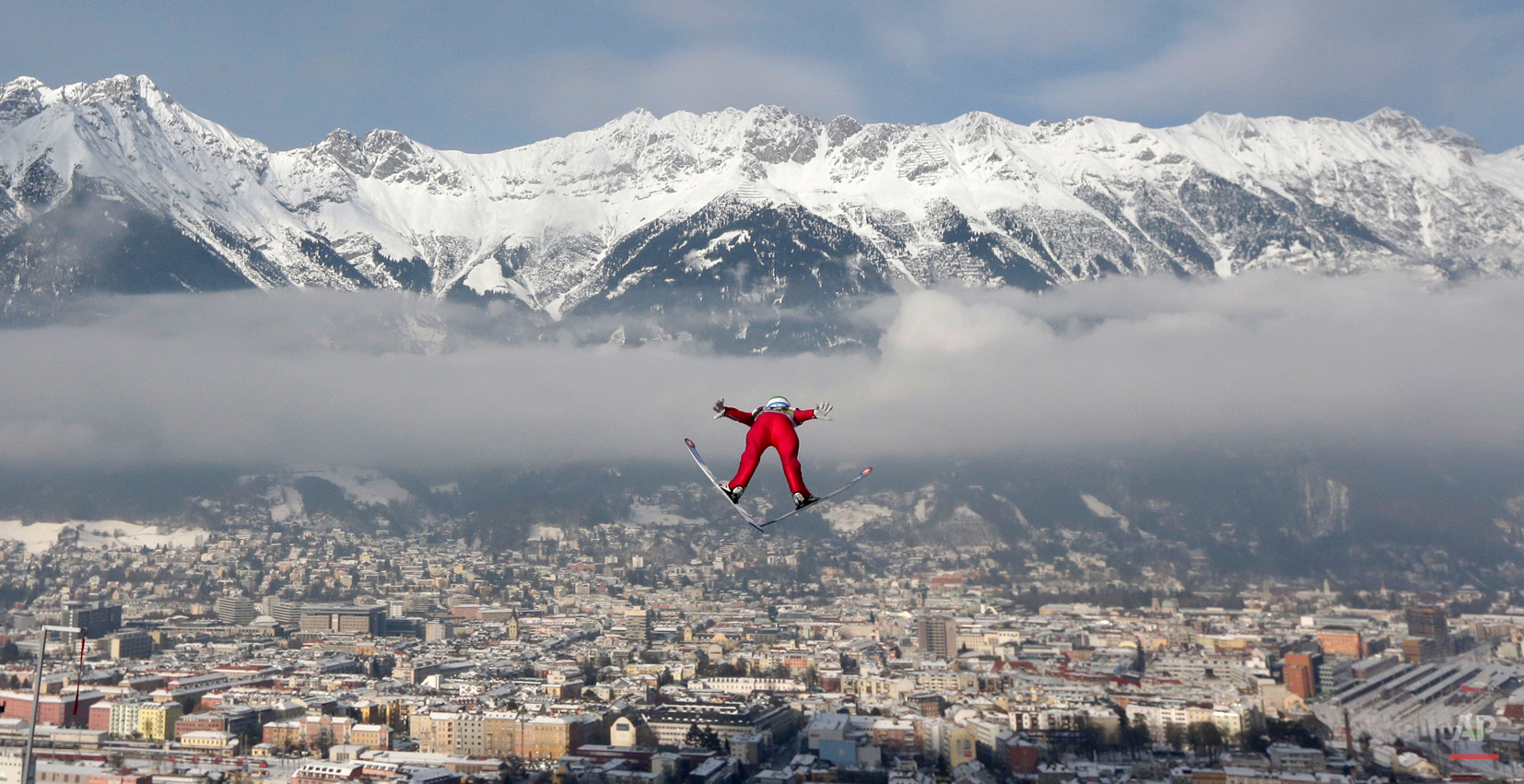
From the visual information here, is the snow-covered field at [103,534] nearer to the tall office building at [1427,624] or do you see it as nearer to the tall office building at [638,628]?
the tall office building at [638,628]

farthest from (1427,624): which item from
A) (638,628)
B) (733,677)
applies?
(638,628)

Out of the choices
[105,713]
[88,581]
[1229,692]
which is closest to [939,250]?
[88,581]

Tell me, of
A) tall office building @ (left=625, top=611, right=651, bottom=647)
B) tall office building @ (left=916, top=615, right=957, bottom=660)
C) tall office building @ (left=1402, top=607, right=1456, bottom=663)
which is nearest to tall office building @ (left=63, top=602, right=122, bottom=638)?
tall office building @ (left=625, top=611, right=651, bottom=647)

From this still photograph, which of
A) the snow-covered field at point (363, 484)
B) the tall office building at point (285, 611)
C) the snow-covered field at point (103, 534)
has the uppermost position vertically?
the snow-covered field at point (363, 484)

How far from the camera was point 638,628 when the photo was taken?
90000 millimetres

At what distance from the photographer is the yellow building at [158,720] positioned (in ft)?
194

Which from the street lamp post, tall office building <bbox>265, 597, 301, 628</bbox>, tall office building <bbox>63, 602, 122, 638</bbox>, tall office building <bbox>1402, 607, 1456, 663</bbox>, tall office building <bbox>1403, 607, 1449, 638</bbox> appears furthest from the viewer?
tall office building <bbox>265, 597, 301, 628</bbox>

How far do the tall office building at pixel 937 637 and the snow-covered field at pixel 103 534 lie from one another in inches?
3328

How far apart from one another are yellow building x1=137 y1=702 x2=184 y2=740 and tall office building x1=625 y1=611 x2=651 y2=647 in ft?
106

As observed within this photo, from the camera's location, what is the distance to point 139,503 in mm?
146375

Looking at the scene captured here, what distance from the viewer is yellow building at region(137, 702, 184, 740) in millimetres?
59156
